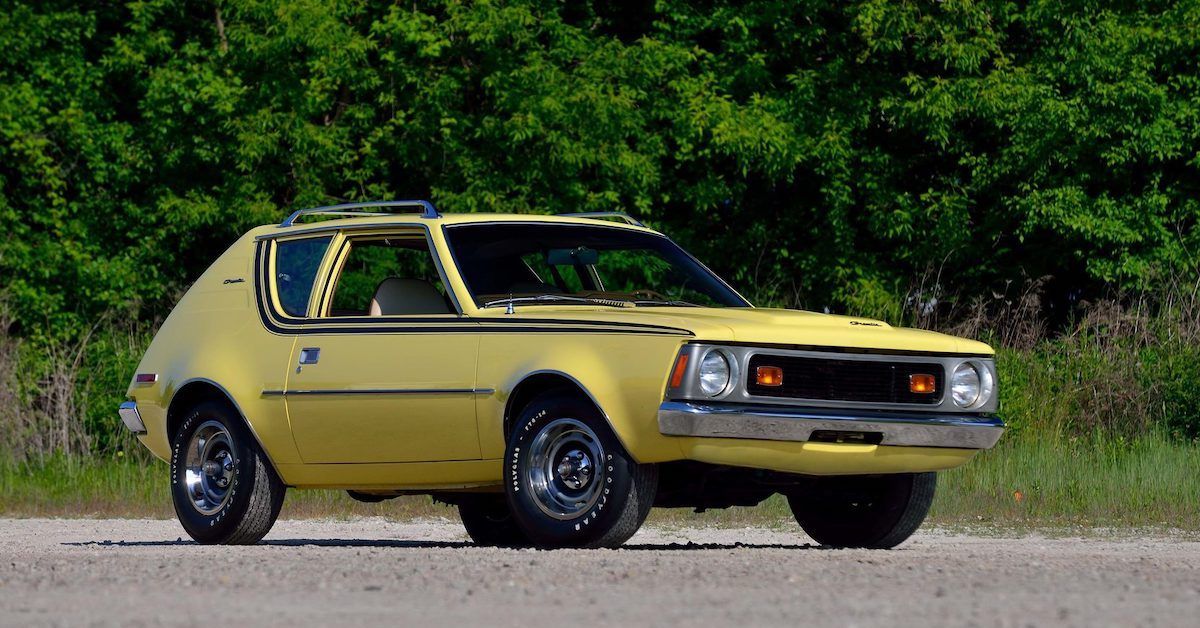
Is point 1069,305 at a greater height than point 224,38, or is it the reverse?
point 224,38

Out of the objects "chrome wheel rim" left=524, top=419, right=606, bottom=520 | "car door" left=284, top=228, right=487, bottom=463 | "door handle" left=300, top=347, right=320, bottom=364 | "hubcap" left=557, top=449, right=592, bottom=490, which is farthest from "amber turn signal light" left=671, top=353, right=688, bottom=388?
"door handle" left=300, top=347, right=320, bottom=364

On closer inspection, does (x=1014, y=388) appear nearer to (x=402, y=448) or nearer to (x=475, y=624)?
(x=402, y=448)

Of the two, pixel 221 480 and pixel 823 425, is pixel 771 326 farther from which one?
pixel 221 480

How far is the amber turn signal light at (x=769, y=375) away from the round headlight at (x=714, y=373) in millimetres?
160

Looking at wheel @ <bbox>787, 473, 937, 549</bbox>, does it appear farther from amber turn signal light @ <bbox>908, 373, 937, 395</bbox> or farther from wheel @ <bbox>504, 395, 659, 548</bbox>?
wheel @ <bbox>504, 395, 659, 548</bbox>

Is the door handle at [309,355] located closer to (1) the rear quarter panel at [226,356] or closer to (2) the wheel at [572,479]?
(1) the rear quarter panel at [226,356]

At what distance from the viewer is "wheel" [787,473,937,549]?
1050 centimetres

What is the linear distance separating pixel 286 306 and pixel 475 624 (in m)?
5.08

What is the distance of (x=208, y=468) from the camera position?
37.4 feet

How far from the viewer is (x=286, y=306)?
11.2m

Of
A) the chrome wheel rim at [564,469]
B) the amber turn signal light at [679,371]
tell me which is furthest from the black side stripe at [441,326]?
the chrome wheel rim at [564,469]

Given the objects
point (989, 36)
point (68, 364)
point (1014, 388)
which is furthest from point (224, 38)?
point (1014, 388)

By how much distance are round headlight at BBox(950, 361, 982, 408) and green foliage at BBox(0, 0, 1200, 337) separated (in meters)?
14.2

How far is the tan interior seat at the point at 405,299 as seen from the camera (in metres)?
10.9
